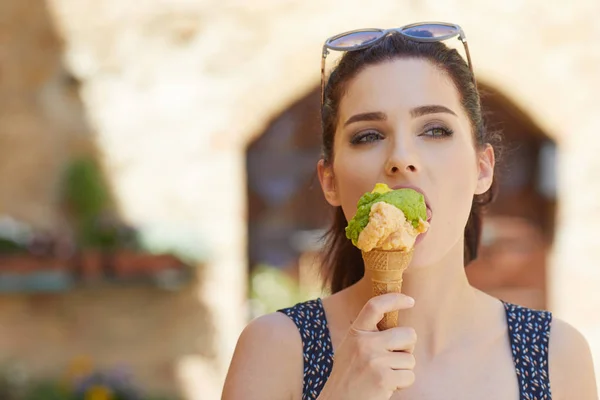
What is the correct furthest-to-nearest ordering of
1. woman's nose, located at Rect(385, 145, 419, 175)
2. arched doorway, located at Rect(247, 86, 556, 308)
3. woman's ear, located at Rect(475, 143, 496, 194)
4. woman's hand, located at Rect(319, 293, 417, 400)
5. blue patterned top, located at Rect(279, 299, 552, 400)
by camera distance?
arched doorway, located at Rect(247, 86, 556, 308) → woman's ear, located at Rect(475, 143, 496, 194) → blue patterned top, located at Rect(279, 299, 552, 400) → woman's nose, located at Rect(385, 145, 419, 175) → woman's hand, located at Rect(319, 293, 417, 400)

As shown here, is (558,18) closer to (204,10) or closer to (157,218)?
(204,10)

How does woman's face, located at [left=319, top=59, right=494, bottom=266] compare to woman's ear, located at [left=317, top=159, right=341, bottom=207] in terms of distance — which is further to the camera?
woman's ear, located at [left=317, top=159, right=341, bottom=207]

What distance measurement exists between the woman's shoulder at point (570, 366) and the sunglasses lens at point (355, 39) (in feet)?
2.96

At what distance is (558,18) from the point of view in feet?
20.4

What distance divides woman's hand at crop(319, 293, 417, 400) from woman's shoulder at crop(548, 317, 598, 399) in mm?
555

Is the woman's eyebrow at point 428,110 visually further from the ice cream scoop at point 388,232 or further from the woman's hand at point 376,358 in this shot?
the woman's hand at point 376,358

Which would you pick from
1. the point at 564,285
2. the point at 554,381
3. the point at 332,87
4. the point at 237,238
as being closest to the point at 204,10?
the point at 237,238

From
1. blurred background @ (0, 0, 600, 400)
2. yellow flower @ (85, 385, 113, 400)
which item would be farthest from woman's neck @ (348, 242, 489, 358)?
blurred background @ (0, 0, 600, 400)

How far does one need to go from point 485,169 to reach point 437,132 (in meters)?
0.26

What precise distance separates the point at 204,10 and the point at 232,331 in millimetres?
2447

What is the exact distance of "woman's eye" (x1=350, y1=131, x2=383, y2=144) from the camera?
6.27 ft

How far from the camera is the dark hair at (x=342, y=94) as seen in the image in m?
2.00

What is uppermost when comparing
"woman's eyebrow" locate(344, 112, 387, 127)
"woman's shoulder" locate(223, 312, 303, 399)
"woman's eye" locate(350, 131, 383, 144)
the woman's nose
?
"woman's eyebrow" locate(344, 112, 387, 127)

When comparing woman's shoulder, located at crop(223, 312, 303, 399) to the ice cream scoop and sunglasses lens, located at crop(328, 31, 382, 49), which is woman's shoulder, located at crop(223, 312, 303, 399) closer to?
the ice cream scoop
